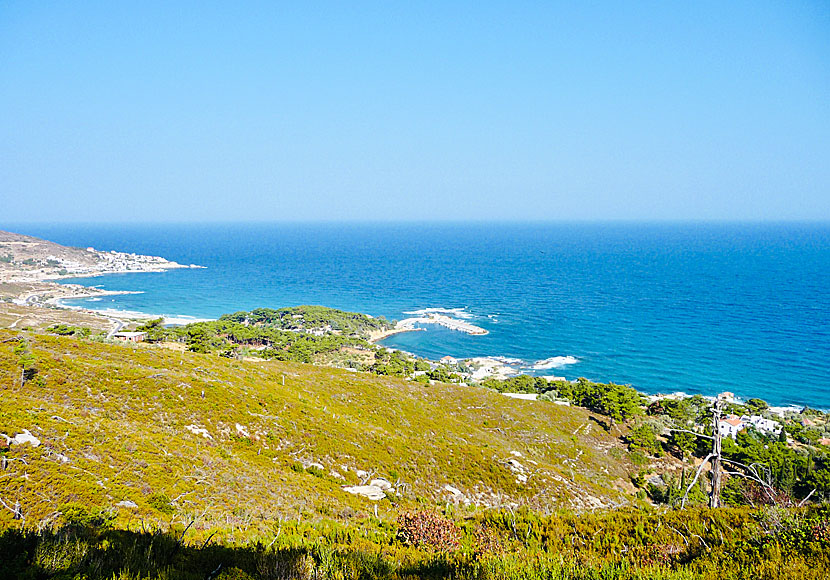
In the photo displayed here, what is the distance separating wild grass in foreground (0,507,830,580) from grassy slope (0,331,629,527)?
131 inches

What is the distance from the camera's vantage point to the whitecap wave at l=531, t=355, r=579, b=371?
6003 centimetres

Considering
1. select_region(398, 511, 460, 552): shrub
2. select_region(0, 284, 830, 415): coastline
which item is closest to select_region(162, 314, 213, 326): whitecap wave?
select_region(0, 284, 830, 415): coastline

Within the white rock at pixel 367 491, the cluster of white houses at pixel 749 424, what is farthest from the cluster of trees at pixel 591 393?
the white rock at pixel 367 491

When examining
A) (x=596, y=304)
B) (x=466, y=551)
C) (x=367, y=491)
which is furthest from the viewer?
(x=596, y=304)

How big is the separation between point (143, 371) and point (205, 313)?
71.5 m

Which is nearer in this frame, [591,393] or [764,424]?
[764,424]

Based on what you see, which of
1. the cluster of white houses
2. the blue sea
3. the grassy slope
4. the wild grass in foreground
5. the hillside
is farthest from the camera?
the hillside

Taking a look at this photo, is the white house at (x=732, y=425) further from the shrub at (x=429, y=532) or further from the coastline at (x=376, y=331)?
the shrub at (x=429, y=532)

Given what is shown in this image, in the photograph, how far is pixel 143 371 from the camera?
1922 centimetres

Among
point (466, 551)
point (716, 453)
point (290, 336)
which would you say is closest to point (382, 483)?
point (466, 551)

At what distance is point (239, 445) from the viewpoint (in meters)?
16.2

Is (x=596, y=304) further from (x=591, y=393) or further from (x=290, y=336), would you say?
(x=290, y=336)

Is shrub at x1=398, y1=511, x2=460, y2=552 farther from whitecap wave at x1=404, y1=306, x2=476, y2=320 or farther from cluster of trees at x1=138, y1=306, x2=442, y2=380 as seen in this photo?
whitecap wave at x1=404, y1=306, x2=476, y2=320

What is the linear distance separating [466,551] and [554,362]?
2283 inches
